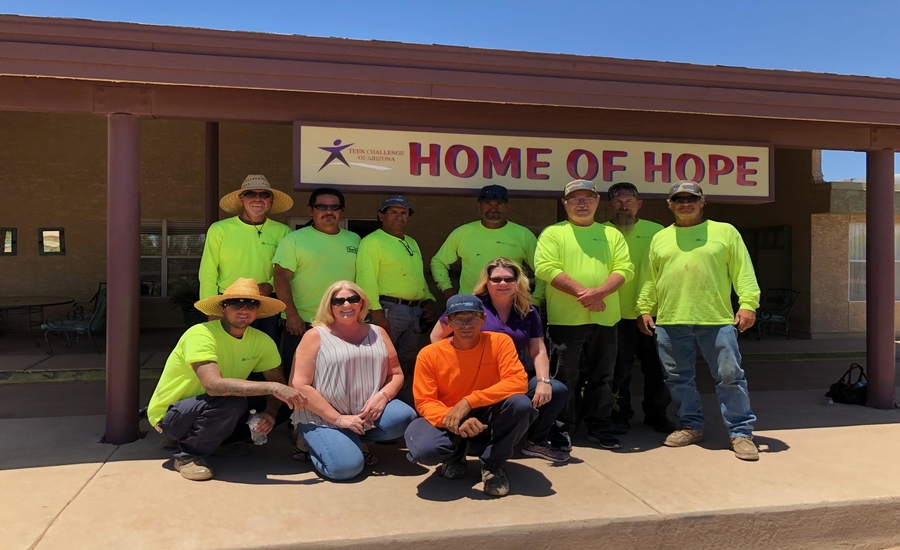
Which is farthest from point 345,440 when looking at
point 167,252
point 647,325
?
point 167,252

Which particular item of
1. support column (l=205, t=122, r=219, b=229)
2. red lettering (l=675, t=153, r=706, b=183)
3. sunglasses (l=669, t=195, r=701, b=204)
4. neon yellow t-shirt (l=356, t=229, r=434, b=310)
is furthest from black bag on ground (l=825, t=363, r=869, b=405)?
support column (l=205, t=122, r=219, b=229)

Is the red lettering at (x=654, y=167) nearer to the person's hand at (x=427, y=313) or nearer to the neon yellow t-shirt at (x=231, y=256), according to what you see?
→ the person's hand at (x=427, y=313)

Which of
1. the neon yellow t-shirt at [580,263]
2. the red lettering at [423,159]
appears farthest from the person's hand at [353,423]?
the red lettering at [423,159]

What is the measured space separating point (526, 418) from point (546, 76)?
8.08 feet

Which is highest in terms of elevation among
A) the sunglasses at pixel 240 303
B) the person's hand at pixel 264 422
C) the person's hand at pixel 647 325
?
the sunglasses at pixel 240 303

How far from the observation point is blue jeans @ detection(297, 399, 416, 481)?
3539 mm

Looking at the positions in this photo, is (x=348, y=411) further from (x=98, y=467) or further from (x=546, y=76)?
(x=546, y=76)

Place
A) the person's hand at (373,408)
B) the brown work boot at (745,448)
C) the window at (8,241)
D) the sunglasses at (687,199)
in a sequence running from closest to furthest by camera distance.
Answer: the person's hand at (373,408) < the brown work boot at (745,448) < the sunglasses at (687,199) < the window at (8,241)

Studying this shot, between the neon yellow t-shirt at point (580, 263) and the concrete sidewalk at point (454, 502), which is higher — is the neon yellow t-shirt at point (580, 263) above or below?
above

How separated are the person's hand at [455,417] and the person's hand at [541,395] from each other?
526mm

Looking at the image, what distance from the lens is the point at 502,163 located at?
484 cm

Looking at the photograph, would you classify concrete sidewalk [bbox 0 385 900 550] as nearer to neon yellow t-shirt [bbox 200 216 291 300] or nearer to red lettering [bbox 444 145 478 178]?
neon yellow t-shirt [bbox 200 216 291 300]

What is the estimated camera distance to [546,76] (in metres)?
4.40

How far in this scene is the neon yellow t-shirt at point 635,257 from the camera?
4625 mm
